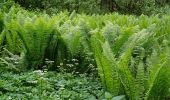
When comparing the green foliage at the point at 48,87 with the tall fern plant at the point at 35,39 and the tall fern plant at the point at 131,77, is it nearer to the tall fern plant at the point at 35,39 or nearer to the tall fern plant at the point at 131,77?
the tall fern plant at the point at 131,77

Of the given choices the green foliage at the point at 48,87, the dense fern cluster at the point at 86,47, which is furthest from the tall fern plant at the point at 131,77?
the green foliage at the point at 48,87

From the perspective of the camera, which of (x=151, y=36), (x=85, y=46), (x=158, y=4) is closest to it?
(x=85, y=46)

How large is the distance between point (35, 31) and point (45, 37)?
143 mm

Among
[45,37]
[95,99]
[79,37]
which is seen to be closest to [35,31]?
[45,37]

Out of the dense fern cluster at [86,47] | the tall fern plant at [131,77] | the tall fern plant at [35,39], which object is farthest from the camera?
the tall fern plant at [35,39]

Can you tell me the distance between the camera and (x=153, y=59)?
4004mm

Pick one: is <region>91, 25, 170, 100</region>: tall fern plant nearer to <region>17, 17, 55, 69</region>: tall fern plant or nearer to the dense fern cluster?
the dense fern cluster

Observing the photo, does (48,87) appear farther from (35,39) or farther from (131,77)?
(35,39)

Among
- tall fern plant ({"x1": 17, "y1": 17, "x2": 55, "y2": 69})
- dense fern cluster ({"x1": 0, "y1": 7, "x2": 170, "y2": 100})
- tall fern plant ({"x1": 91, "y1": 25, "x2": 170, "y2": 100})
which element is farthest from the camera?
tall fern plant ({"x1": 17, "y1": 17, "x2": 55, "y2": 69})

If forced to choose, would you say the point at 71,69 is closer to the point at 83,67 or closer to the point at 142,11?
the point at 83,67

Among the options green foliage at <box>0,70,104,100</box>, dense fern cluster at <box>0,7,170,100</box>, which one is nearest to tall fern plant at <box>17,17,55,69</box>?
dense fern cluster at <box>0,7,170,100</box>

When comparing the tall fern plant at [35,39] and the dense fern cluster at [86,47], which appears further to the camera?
the tall fern plant at [35,39]

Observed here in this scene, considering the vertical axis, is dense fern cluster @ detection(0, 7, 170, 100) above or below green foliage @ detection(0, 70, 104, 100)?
above

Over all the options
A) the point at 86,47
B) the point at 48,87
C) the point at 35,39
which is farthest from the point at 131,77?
the point at 35,39
